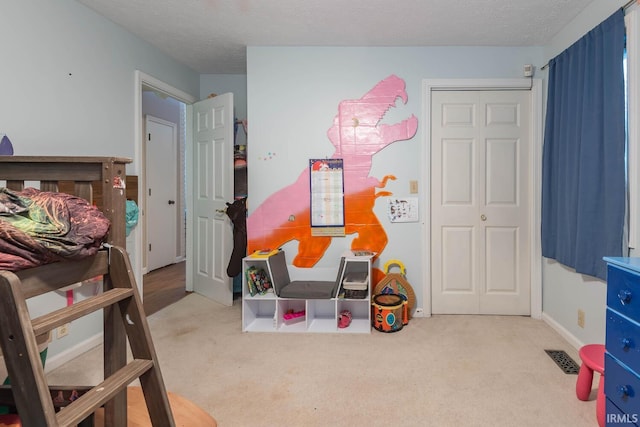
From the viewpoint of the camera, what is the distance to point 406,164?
3.21 m

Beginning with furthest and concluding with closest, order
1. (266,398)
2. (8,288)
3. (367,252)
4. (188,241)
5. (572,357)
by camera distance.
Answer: (188,241) → (367,252) → (572,357) → (266,398) → (8,288)

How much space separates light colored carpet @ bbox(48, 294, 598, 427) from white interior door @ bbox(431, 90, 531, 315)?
0.27 metres

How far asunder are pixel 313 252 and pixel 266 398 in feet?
4.72

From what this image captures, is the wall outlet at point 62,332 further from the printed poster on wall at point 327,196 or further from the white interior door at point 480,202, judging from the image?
the white interior door at point 480,202

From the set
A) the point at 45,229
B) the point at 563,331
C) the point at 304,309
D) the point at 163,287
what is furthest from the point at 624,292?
the point at 163,287

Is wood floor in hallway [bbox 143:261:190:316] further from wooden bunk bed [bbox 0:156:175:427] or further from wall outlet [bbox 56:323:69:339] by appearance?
wooden bunk bed [bbox 0:156:175:427]

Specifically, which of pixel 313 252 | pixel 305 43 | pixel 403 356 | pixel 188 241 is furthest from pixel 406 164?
pixel 188 241

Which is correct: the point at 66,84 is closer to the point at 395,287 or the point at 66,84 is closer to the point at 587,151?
the point at 395,287

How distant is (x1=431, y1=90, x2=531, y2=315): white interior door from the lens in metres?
3.20

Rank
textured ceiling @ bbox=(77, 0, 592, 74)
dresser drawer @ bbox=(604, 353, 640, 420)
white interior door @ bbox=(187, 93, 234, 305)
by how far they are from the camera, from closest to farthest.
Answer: dresser drawer @ bbox=(604, 353, 640, 420), textured ceiling @ bbox=(77, 0, 592, 74), white interior door @ bbox=(187, 93, 234, 305)

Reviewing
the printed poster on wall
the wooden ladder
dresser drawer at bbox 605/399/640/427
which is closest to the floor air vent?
dresser drawer at bbox 605/399/640/427

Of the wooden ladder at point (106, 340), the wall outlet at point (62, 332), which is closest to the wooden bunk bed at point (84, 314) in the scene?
the wooden ladder at point (106, 340)

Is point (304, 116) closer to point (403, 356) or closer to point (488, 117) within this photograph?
point (488, 117)

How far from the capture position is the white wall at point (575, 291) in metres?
2.35
